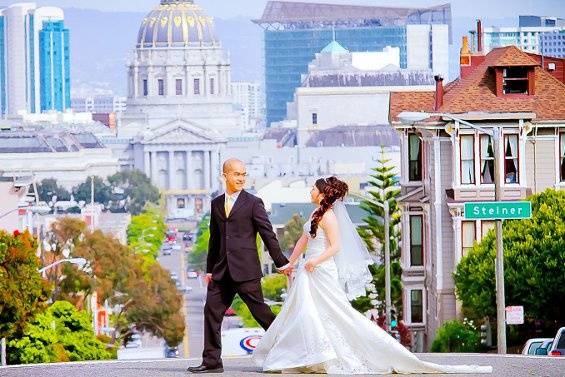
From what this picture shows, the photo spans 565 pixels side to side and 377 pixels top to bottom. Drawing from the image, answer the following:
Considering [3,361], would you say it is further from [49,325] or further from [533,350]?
[533,350]

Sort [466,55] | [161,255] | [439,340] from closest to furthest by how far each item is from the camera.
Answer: [439,340] < [466,55] < [161,255]

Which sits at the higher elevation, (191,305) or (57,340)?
(57,340)

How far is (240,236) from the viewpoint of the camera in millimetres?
29406

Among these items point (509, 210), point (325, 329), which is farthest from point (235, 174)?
point (509, 210)

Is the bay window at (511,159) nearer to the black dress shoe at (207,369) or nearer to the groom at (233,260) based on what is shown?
the groom at (233,260)

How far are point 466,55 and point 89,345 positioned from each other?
1439cm

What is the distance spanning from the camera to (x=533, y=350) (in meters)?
39.9

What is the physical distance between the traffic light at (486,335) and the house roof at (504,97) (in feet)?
20.8

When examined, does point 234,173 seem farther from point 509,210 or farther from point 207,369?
point 509,210

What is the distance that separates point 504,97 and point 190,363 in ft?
110

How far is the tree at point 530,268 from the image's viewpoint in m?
54.2

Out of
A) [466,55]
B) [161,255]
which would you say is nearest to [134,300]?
[466,55]

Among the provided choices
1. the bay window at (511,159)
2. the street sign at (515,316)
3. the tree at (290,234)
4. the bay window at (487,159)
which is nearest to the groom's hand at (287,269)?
the street sign at (515,316)

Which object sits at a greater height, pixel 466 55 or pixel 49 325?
pixel 466 55
